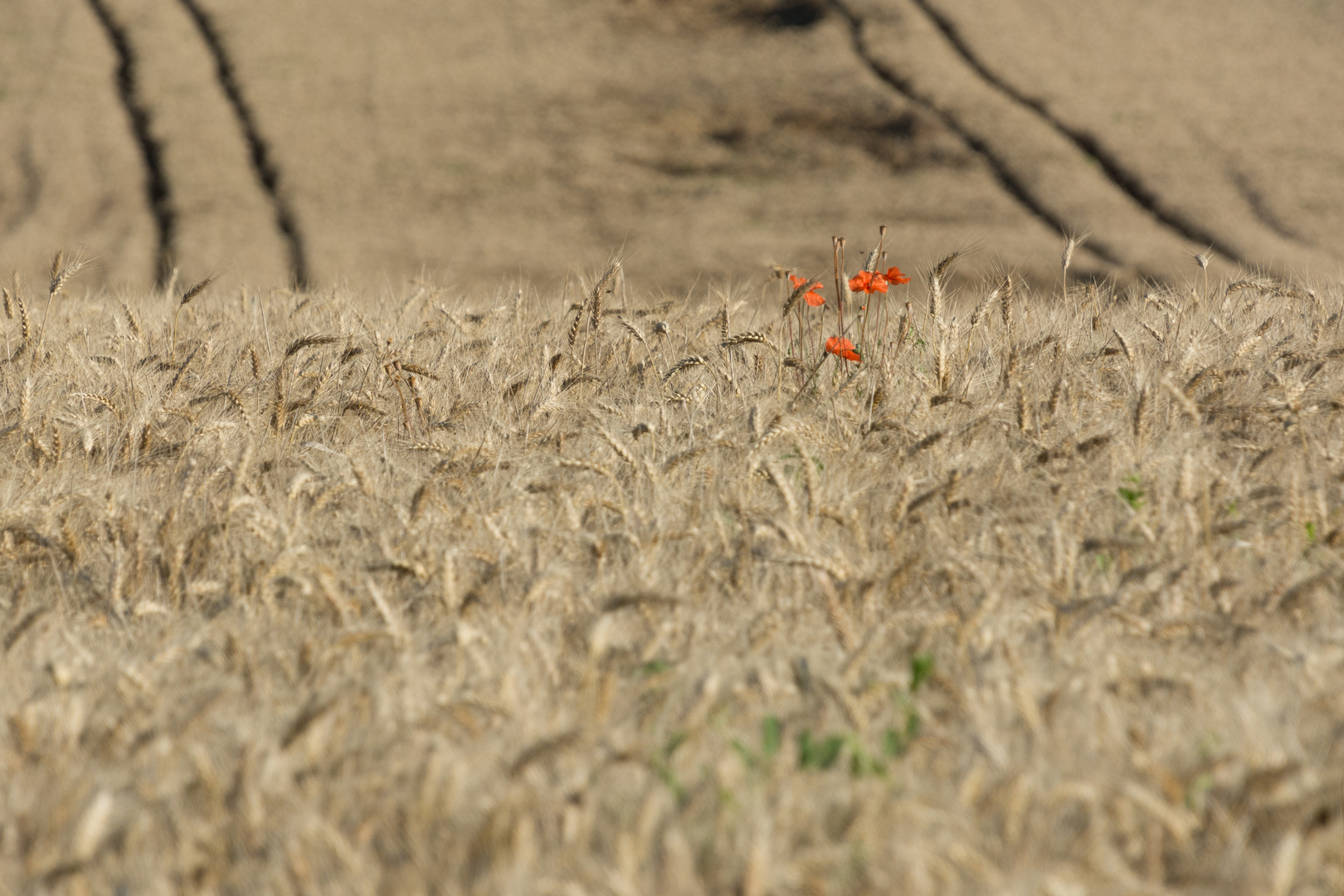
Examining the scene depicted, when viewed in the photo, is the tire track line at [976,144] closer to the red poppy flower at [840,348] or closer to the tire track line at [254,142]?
the tire track line at [254,142]

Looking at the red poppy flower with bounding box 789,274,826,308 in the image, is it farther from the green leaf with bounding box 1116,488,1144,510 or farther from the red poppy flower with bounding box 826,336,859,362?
the green leaf with bounding box 1116,488,1144,510

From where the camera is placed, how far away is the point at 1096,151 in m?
17.1

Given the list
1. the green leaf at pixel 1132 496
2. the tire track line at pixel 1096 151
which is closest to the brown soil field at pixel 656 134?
the tire track line at pixel 1096 151

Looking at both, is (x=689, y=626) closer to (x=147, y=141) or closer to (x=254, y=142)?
(x=254, y=142)

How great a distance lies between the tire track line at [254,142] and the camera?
53.3ft

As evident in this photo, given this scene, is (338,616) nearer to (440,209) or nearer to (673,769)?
(673,769)

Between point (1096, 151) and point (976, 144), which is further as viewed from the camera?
point (976, 144)

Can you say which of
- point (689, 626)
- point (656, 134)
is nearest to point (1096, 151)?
point (656, 134)

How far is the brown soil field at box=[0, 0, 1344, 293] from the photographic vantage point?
15.9m

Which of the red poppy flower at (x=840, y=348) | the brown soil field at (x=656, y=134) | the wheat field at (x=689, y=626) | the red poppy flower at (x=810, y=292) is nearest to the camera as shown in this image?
the wheat field at (x=689, y=626)

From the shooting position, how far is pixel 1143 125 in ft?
57.2

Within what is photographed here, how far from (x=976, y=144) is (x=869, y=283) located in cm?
1727

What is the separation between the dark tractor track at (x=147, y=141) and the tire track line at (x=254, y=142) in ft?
5.09

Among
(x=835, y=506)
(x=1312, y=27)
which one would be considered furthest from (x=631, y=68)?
(x=835, y=506)
